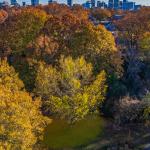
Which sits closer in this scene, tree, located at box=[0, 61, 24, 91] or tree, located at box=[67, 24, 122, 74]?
tree, located at box=[0, 61, 24, 91]

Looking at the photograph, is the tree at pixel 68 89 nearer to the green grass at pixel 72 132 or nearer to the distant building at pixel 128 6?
the green grass at pixel 72 132

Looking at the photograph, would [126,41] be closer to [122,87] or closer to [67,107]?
[122,87]

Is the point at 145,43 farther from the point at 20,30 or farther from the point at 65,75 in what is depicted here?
the point at 20,30

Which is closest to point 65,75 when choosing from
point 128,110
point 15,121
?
point 128,110

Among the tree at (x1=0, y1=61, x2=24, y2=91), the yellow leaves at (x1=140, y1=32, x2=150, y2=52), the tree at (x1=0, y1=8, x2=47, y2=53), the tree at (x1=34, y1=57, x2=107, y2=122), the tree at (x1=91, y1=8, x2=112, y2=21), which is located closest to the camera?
the tree at (x1=0, y1=61, x2=24, y2=91)

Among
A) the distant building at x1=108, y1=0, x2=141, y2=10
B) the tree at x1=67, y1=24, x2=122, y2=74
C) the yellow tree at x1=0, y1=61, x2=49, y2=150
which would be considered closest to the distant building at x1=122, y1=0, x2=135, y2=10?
the distant building at x1=108, y1=0, x2=141, y2=10

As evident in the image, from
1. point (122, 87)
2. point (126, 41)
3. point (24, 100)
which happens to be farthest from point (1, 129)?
point (126, 41)

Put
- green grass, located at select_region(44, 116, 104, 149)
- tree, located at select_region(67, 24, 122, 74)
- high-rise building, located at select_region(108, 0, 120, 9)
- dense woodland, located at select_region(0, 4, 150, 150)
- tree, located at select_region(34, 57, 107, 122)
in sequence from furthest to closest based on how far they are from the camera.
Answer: high-rise building, located at select_region(108, 0, 120, 9) < tree, located at select_region(67, 24, 122, 74) < tree, located at select_region(34, 57, 107, 122) < green grass, located at select_region(44, 116, 104, 149) < dense woodland, located at select_region(0, 4, 150, 150)

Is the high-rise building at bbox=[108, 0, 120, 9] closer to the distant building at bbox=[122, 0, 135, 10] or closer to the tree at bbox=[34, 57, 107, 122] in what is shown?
the distant building at bbox=[122, 0, 135, 10]
